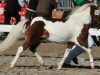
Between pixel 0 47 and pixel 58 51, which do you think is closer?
pixel 0 47

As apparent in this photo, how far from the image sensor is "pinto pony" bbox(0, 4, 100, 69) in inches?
496

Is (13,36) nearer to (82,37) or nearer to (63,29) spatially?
(63,29)

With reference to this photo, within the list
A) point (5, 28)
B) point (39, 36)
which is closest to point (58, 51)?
point (5, 28)

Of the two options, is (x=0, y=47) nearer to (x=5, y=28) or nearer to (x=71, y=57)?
(x=71, y=57)

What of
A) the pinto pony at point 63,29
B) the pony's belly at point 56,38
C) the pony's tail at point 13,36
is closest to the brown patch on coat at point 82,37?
the pinto pony at point 63,29

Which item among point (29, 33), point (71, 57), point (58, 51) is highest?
point (29, 33)

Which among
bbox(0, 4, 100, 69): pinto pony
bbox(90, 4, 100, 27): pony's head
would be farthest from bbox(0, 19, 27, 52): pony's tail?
bbox(90, 4, 100, 27): pony's head

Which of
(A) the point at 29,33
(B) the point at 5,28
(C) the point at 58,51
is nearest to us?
(A) the point at 29,33

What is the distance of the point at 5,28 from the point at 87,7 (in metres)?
9.00

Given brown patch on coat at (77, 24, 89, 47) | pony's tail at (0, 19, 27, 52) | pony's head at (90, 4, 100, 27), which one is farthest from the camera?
pony's head at (90, 4, 100, 27)

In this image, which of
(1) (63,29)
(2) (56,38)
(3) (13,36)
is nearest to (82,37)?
(1) (63,29)

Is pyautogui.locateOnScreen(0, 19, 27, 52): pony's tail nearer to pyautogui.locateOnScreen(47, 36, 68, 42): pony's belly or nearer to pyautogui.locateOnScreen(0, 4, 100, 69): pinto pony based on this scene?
pyautogui.locateOnScreen(0, 4, 100, 69): pinto pony

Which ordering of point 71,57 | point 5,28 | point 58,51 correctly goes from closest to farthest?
point 71,57
point 58,51
point 5,28

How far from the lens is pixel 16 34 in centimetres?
1288
